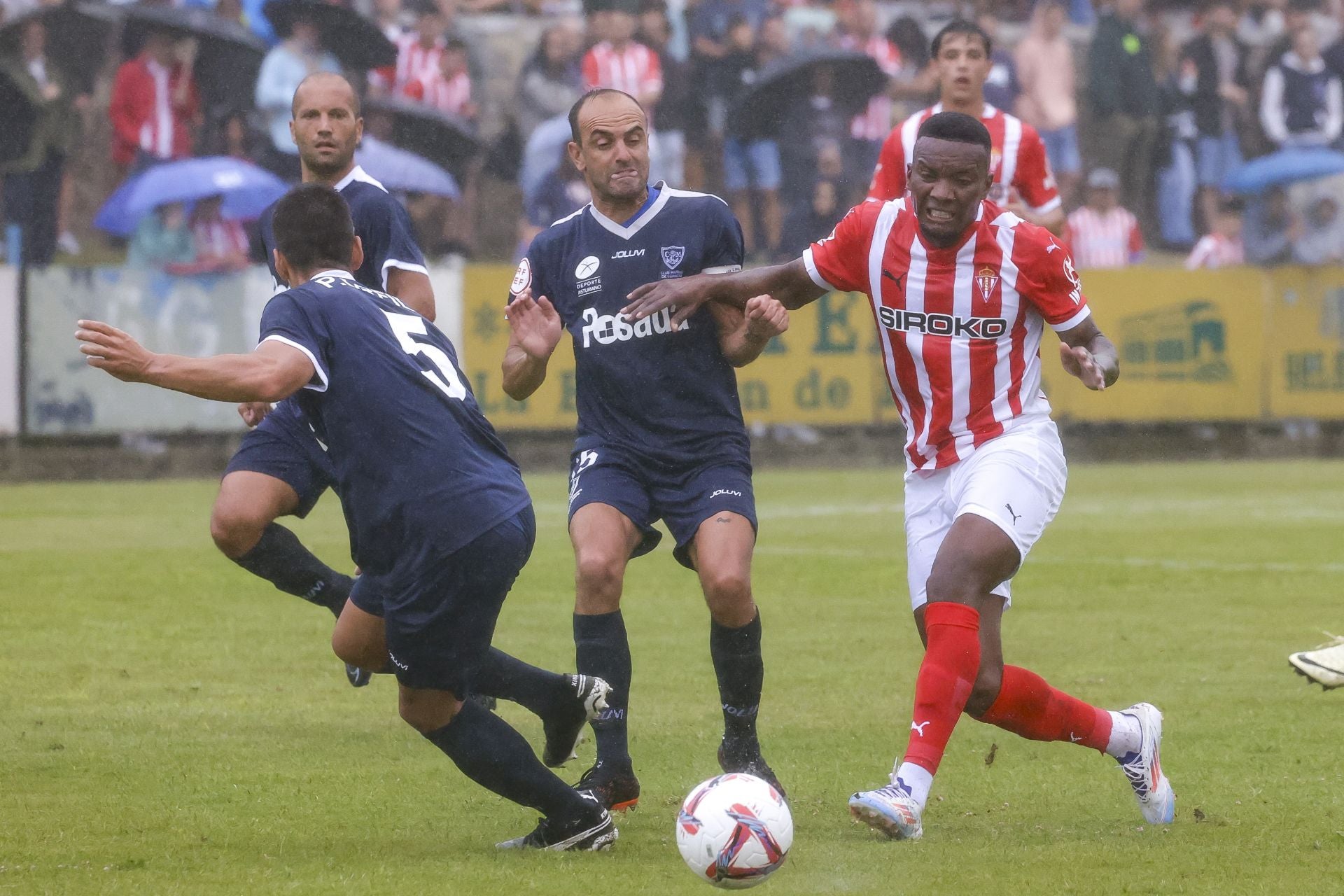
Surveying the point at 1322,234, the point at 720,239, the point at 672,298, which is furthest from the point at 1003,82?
the point at 672,298

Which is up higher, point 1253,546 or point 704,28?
point 704,28

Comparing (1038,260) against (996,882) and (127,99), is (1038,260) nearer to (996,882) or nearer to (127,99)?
(996,882)

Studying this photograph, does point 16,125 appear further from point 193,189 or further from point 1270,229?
point 1270,229

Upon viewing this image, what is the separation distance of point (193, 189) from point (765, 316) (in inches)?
483

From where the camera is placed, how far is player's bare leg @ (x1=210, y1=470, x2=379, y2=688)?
689 cm

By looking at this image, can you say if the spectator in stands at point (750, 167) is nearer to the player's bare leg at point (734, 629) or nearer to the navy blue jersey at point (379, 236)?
the navy blue jersey at point (379, 236)

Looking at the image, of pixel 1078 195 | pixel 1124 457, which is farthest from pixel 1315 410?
pixel 1078 195

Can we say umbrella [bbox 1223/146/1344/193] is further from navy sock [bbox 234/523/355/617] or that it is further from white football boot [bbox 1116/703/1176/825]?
white football boot [bbox 1116/703/1176/825]

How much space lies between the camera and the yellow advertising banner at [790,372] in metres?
18.4

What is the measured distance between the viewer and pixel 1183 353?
19609 millimetres

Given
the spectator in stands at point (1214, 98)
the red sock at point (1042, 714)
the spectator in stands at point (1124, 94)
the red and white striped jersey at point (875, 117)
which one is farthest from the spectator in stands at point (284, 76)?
the red sock at point (1042, 714)

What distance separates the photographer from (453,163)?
1909 centimetres

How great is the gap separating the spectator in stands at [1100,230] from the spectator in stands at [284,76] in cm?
776

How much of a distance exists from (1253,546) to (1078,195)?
8.63 meters
